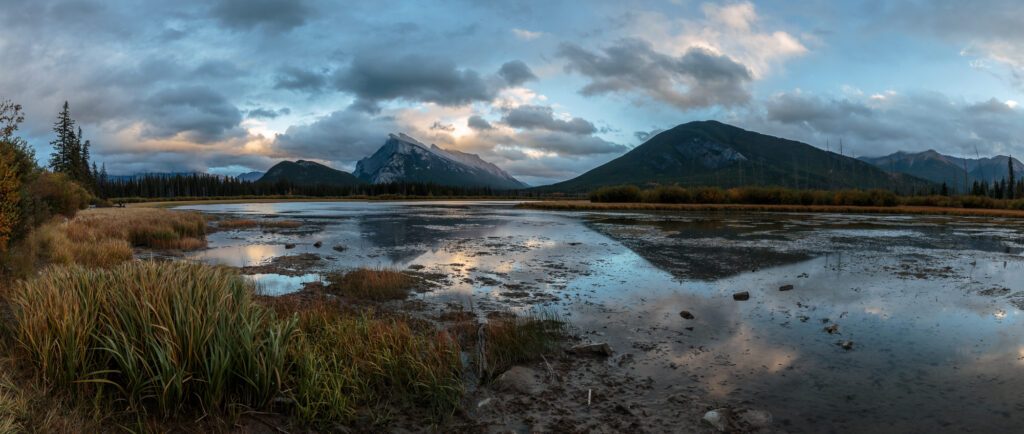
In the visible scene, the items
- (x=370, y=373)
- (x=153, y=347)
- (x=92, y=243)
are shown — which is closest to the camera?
(x=153, y=347)

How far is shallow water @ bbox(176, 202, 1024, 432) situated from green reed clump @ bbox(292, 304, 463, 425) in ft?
12.2

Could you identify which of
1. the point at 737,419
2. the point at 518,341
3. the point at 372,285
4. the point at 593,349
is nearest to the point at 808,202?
the point at 372,285

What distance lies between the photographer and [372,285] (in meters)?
14.7

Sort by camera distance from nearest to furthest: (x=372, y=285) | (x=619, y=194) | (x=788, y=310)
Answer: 1. (x=788, y=310)
2. (x=372, y=285)
3. (x=619, y=194)

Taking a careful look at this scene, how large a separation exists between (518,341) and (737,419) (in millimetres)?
4138

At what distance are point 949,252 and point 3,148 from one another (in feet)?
140

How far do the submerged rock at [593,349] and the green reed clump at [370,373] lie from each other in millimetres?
2513

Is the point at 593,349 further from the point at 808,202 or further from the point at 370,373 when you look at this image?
the point at 808,202

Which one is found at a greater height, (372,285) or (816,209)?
(816,209)

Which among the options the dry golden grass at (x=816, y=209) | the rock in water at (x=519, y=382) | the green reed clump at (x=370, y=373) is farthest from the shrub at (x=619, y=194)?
the green reed clump at (x=370, y=373)

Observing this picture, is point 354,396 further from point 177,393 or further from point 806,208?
point 806,208

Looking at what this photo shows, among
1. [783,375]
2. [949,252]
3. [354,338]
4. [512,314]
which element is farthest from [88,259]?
[949,252]

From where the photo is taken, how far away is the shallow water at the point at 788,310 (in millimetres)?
7340

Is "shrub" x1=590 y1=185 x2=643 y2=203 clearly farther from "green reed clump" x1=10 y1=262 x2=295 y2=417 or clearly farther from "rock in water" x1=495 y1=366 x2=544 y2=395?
"green reed clump" x1=10 y1=262 x2=295 y2=417
